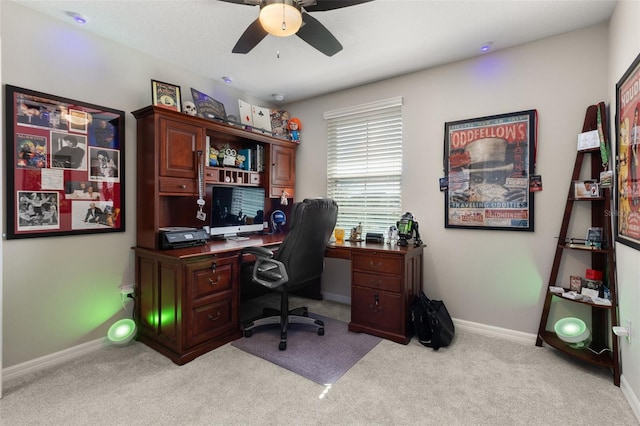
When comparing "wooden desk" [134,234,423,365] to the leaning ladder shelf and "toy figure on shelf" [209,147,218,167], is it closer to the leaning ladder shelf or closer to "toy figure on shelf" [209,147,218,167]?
"toy figure on shelf" [209,147,218,167]

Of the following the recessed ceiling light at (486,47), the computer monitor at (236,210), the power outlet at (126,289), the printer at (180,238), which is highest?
the recessed ceiling light at (486,47)

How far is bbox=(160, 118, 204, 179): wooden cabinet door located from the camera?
2516 millimetres

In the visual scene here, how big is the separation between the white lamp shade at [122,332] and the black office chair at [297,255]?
0.90 m

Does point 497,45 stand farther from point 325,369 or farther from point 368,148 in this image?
point 325,369

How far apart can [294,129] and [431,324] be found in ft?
8.88

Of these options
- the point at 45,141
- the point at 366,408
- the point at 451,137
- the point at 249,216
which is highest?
the point at 451,137

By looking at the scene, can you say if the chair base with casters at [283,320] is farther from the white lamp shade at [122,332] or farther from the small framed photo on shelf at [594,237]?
the small framed photo on shelf at [594,237]

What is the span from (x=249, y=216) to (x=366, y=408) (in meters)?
2.29

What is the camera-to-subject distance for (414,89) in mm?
3096

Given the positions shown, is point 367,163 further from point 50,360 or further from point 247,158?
point 50,360

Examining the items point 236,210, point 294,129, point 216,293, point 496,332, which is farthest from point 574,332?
point 294,129

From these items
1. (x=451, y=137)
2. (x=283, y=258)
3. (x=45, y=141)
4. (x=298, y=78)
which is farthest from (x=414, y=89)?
(x=45, y=141)

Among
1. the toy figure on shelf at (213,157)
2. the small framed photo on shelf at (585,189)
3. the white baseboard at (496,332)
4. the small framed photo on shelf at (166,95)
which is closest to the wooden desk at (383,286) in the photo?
the white baseboard at (496,332)

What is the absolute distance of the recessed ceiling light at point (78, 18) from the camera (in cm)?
218
